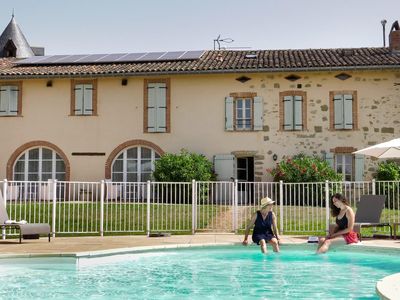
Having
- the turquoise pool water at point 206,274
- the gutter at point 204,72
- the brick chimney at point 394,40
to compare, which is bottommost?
the turquoise pool water at point 206,274

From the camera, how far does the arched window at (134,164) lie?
23.4 meters

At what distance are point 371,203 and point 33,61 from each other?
1680 centimetres

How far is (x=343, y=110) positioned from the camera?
74.3 ft

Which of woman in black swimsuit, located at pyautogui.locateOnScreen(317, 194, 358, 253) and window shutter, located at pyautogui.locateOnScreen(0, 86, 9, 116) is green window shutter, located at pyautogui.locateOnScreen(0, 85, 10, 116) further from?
woman in black swimsuit, located at pyautogui.locateOnScreen(317, 194, 358, 253)

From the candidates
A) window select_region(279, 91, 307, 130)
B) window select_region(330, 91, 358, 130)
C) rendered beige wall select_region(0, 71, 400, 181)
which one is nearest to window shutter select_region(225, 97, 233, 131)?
rendered beige wall select_region(0, 71, 400, 181)

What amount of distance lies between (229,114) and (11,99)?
8.87 meters

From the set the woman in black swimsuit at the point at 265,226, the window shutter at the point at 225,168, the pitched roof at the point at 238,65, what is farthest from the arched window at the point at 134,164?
the woman in black swimsuit at the point at 265,226

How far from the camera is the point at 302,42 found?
27.5m

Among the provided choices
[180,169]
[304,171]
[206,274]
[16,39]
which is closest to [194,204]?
[206,274]

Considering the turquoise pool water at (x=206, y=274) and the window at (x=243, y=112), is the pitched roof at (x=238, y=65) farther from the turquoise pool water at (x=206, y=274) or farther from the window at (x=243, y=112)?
the turquoise pool water at (x=206, y=274)

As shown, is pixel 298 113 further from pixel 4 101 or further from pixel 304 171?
pixel 4 101

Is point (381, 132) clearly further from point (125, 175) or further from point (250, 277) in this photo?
point (250, 277)

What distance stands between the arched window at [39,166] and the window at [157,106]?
3.87 m

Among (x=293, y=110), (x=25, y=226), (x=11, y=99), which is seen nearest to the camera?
(x=25, y=226)
